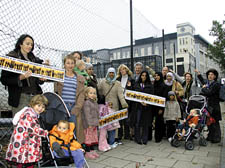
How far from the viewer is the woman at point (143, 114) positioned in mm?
4902

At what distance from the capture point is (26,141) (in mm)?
2496

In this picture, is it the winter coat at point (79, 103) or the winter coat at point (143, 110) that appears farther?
the winter coat at point (143, 110)

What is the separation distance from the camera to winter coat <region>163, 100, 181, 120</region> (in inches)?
198

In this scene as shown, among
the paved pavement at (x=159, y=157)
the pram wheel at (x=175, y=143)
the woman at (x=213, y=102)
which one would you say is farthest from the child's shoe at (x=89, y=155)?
the woman at (x=213, y=102)

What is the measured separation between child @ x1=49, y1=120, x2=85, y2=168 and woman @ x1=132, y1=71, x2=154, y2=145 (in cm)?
244

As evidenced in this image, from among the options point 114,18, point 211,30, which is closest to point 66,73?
point 114,18

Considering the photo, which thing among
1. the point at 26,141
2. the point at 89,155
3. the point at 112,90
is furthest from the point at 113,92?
the point at 26,141

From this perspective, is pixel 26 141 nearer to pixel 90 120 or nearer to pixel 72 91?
pixel 72 91

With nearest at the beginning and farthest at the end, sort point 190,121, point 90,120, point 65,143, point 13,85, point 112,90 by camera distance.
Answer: point 65,143
point 13,85
point 90,120
point 190,121
point 112,90

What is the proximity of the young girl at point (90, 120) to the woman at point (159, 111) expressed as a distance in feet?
6.15

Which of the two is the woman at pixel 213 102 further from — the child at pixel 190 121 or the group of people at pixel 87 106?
the child at pixel 190 121

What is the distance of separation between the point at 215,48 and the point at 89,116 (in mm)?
16899

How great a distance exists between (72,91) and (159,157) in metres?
2.10

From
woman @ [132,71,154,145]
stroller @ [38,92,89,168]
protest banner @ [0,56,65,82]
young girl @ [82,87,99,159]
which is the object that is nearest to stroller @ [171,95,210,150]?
woman @ [132,71,154,145]
